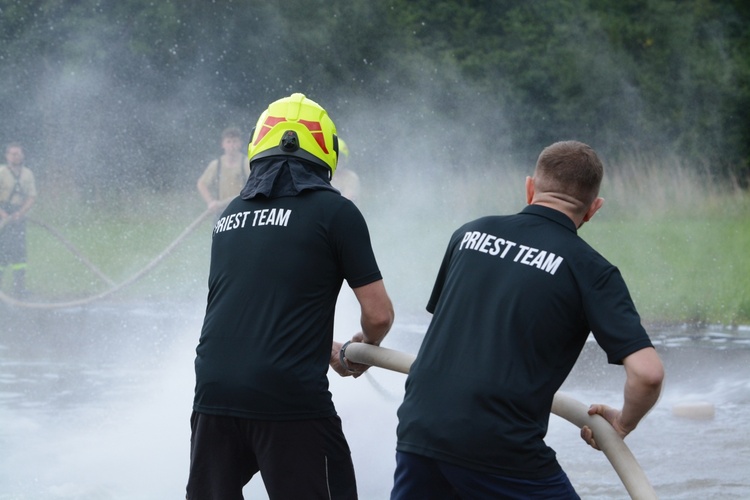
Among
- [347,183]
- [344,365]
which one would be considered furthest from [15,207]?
[344,365]

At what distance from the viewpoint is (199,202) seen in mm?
17625

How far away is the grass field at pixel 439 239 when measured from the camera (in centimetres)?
1309

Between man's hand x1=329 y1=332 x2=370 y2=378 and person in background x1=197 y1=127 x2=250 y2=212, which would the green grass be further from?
man's hand x1=329 y1=332 x2=370 y2=378

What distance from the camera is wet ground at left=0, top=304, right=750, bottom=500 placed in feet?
17.3

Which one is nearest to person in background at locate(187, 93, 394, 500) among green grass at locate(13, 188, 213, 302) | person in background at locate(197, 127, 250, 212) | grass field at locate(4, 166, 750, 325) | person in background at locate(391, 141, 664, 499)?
person in background at locate(391, 141, 664, 499)

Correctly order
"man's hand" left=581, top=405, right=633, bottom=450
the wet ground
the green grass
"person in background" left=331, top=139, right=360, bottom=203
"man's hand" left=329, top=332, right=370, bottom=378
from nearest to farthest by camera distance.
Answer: "man's hand" left=581, top=405, right=633, bottom=450
"man's hand" left=329, top=332, right=370, bottom=378
the wet ground
"person in background" left=331, top=139, right=360, bottom=203
the green grass

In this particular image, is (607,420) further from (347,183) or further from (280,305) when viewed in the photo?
(347,183)

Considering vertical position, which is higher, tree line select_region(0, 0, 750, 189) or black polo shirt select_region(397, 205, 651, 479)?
tree line select_region(0, 0, 750, 189)

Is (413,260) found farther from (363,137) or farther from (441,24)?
(441,24)

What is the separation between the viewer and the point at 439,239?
14.8m

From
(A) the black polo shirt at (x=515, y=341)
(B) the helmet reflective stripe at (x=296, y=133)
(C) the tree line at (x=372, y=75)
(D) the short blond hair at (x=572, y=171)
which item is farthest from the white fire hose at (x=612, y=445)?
(C) the tree line at (x=372, y=75)

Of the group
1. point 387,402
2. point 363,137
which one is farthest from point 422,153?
point 387,402

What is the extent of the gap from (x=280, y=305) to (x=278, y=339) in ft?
0.30

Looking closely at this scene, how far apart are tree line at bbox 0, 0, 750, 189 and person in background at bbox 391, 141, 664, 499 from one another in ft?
51.0
